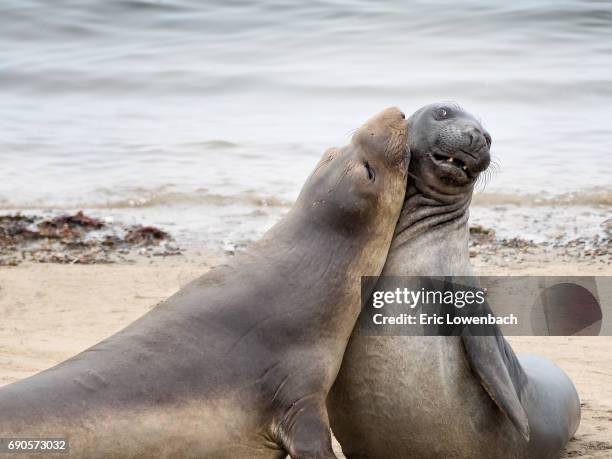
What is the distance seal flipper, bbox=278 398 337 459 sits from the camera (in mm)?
5078

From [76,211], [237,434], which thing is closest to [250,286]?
[237,434]

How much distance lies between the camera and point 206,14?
2839cm

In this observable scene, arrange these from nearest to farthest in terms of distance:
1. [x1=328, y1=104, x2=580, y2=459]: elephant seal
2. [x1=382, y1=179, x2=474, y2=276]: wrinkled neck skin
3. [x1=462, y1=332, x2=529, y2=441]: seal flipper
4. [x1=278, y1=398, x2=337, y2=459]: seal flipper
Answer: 1. [x1=278, y1=398, x2=337, y2=459]: seal flipper
2. [x1=462, y1=332, x2=529, y2=441]: seal flipper
3. [x1=328, y1=104, x2=580, y2=459]: elephant seal
4. [x1=382, y1=179, x2=474, y2=276]: wrinkled neck skin

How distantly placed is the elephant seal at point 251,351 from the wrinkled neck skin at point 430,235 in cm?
11

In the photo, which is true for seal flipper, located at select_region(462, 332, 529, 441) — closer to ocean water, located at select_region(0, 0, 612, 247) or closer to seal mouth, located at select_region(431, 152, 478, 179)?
seal mouth, located at select_region(431, 152, 478, 179)

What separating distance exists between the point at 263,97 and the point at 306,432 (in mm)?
15594

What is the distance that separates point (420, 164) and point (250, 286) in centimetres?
117

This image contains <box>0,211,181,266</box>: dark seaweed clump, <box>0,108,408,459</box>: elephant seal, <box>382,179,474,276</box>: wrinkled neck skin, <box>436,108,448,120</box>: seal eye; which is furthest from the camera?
<box>0,211,181,266</box>: dark seaweed clump

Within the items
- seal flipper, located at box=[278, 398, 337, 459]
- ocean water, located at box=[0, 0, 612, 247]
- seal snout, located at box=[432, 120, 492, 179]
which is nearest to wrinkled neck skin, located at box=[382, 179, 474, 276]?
seal snout, located at box=[432, 120, 492, 179]

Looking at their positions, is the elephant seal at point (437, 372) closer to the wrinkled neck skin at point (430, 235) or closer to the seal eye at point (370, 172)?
Result: the wrinkled neck skin at point (430, 235)

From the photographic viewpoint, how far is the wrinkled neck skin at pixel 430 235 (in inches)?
231

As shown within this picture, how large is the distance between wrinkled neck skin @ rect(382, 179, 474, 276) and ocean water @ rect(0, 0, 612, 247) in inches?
229

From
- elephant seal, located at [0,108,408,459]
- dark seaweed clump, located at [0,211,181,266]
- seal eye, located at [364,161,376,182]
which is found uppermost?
seal eye, located at [364,161,376,182]

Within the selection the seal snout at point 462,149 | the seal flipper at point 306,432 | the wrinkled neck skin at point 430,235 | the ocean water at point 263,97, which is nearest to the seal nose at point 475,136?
the seal snout at point 462,149
